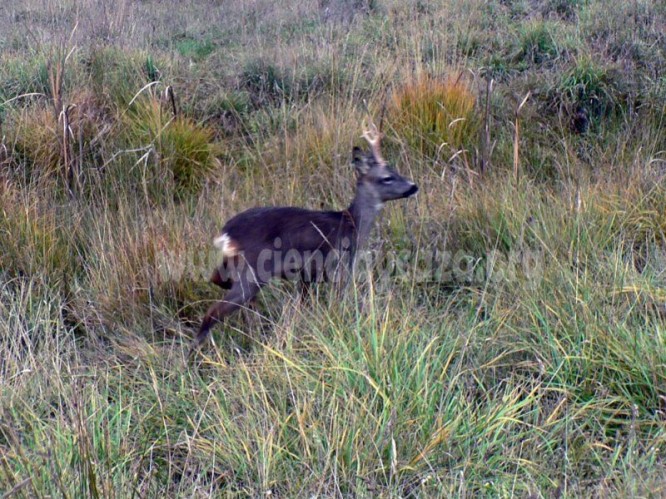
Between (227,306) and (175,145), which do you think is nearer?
(227,306)

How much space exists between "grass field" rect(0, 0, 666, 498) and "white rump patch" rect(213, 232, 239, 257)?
1.12 feet

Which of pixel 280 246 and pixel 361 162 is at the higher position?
pixel 361 162

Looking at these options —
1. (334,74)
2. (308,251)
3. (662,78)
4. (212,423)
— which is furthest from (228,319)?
(662,78)

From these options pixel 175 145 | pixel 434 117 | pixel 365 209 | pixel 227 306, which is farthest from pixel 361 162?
pixel 175 145

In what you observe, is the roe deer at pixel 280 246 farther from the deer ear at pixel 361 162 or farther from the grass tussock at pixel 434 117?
the grass tussock at pixel 434 117

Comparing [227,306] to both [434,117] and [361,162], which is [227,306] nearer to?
[361,162]

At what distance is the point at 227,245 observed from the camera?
452 centimetres

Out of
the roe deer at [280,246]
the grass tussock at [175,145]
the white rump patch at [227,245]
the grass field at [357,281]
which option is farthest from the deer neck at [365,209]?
the grass tussock at [175,145]

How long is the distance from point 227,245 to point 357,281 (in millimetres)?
779

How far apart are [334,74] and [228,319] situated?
393 cm

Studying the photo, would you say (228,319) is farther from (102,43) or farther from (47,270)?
(102,43)

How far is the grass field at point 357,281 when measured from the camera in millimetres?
3121

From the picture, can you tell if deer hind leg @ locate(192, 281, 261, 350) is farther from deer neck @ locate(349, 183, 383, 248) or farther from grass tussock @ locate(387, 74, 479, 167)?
grass tussock @ locate(387, 74, 479, 167)

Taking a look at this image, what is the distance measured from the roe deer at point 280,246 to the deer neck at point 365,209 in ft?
0.04
